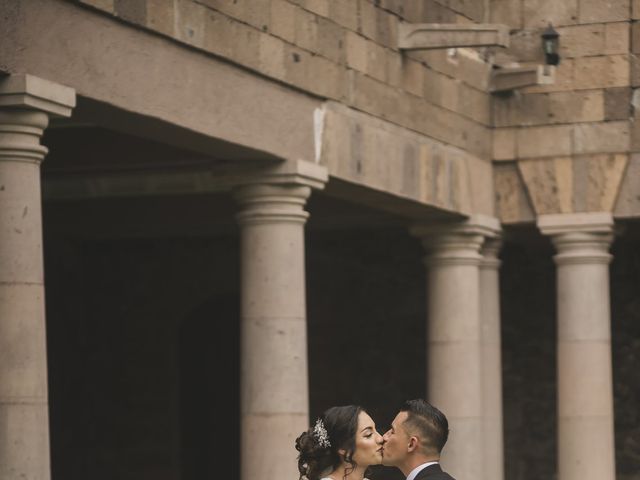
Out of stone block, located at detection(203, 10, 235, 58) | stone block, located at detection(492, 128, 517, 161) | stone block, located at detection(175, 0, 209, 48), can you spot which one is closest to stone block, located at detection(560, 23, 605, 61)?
stone block, located at detection(492, 128, 517, 161)

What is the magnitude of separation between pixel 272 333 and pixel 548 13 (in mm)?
4963

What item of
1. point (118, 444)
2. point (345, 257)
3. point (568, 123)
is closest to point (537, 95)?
point (568, 123)

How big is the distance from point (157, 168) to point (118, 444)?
5619 millimetres

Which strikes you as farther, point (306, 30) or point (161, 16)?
point (306, 30)

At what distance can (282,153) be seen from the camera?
12391 mm

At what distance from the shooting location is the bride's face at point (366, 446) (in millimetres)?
7207

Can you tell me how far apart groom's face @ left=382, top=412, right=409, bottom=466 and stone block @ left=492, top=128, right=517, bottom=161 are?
29.4 feet

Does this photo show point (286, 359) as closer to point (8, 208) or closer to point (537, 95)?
point (8, 208)

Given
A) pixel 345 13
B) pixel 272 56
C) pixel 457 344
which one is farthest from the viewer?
pixel 457 344

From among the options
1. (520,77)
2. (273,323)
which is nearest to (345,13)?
(273,323)

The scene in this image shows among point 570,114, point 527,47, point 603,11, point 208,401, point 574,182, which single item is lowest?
point 208,401

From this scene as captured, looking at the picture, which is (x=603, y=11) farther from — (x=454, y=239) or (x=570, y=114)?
(x=454, y=239)

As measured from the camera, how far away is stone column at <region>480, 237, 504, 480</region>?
16.3m

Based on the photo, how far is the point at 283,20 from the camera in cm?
1246
